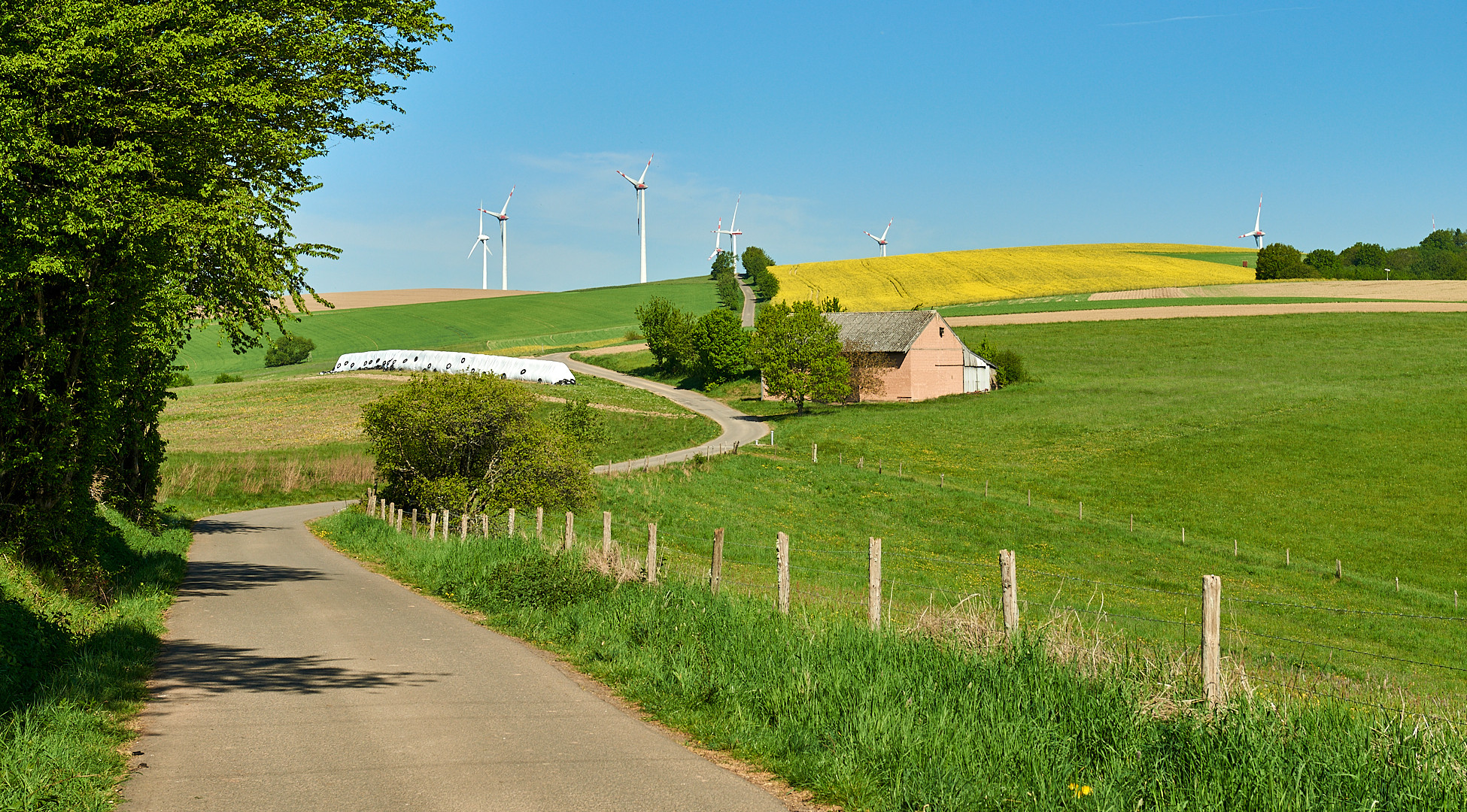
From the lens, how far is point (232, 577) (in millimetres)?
20328

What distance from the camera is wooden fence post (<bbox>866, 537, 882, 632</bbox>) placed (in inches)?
413

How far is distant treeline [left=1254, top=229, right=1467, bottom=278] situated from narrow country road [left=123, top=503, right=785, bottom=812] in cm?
14773

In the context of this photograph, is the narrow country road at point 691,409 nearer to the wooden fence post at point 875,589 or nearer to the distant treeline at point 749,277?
the distant treeline at point 749,277

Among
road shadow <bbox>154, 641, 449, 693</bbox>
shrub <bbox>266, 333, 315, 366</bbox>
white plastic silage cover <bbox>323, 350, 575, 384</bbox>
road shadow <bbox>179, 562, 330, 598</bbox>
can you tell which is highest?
shrub <bbox>266, 333, 315, 366</bbox>

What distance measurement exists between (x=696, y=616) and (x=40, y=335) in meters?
9.94

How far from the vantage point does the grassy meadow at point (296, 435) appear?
167ft

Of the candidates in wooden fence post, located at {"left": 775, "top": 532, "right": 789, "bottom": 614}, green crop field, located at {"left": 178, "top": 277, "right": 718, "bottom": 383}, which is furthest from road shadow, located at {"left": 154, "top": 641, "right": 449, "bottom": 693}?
green crop field, located at {"left": 178, "top": 277, "right": 718, "bottom": 383}

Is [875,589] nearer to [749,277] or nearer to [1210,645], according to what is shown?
[1210,645]

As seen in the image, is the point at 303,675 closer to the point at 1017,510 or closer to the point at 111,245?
the point at 111,245

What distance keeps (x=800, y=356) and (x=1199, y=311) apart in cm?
4880

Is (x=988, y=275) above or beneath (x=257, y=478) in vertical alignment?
above

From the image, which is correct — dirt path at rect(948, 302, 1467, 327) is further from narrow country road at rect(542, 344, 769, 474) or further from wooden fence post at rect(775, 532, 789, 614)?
wooden fence post at rect(775, 532, 789, 614)

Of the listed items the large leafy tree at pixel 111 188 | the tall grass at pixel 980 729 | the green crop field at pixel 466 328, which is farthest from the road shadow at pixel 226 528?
the green crop field at pixel 466 328

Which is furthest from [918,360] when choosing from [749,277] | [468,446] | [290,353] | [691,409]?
[749,277]
